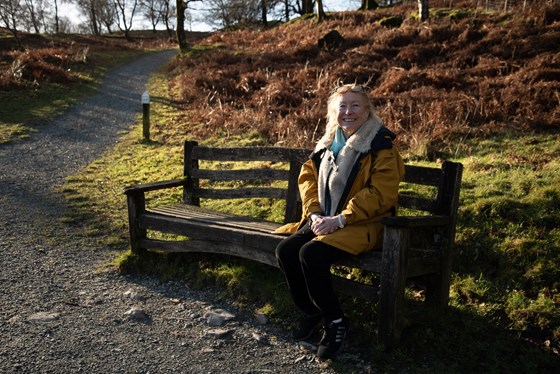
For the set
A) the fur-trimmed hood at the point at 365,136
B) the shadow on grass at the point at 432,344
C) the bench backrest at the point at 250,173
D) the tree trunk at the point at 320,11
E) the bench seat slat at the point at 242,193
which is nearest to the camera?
the shadow on grass at the point at 432,344

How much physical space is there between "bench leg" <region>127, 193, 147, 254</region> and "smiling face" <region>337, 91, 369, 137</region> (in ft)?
7.98

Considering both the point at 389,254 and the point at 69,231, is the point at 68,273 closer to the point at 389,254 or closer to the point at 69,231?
the point at 69,231

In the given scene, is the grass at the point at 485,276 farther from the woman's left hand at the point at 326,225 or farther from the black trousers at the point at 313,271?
the woman's left hand at the point at 326,225

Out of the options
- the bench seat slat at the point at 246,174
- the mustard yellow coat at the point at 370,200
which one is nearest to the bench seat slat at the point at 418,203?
the mustard yellow coat at the point at 370,200

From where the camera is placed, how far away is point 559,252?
4.32 m

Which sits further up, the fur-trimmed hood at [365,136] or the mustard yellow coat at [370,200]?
the fur-trimmed hood at [365,136]

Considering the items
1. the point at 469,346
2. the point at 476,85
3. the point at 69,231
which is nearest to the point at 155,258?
the point at 69,231

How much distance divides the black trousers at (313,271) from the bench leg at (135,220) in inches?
82.5

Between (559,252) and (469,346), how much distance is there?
1.42 meters

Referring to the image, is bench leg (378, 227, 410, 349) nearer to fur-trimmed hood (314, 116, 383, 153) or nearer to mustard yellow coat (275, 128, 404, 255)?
mustard yellow coat (275, 128, 404, 255)

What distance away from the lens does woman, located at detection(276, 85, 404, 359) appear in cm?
359

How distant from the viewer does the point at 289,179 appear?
504 centimetres

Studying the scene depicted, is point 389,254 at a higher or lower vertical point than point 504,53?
lower

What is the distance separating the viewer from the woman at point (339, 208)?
359cm
